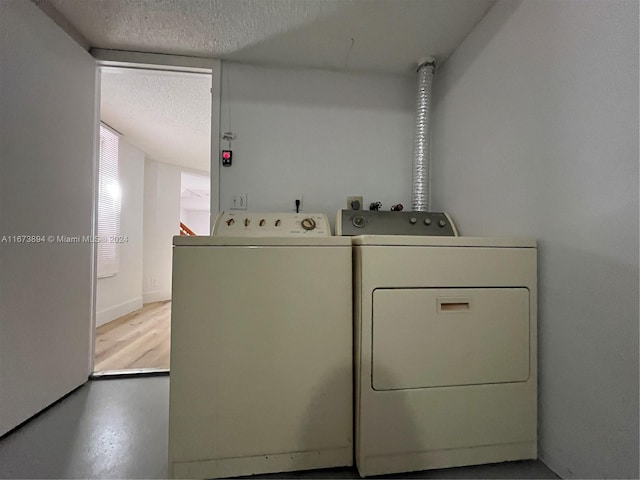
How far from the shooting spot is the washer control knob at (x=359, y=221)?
152 centimetres

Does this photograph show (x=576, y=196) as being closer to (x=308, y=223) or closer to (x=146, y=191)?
(x=308, y=223)

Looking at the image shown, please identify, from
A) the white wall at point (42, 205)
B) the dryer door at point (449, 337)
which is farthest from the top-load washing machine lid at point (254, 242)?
the white wall at point (42, 205)

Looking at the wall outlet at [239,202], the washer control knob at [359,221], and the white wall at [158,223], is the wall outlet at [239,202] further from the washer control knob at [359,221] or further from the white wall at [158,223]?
the white wall at [158,223]

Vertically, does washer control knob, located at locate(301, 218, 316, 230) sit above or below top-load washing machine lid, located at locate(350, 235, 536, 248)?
above

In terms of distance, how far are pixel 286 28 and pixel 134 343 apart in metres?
2.60

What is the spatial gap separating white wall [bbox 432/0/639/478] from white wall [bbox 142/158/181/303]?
13.8ft

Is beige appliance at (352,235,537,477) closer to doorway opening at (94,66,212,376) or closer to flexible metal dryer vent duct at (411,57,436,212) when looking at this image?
flexible metal dryer vent duct at (411,57,436,212)

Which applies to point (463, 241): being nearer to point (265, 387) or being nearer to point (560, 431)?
point (560, 431)

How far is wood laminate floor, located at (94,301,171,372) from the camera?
193cm

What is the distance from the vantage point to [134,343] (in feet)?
7.61

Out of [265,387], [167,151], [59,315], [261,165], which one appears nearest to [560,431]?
[265,387]

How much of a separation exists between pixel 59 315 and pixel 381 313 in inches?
66.7

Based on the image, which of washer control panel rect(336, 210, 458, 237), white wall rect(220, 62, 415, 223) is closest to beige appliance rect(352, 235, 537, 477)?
washer control panel rect(336, 210, 458, 237)

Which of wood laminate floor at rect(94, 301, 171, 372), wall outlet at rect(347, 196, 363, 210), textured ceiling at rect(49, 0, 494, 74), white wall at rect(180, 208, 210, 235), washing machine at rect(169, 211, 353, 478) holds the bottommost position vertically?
wood laminate floor at rect(94, 301, 171, 372)
